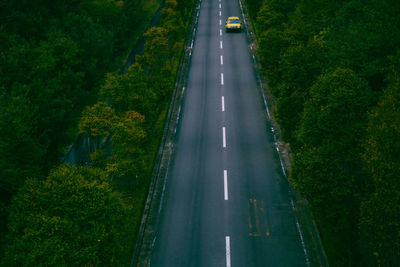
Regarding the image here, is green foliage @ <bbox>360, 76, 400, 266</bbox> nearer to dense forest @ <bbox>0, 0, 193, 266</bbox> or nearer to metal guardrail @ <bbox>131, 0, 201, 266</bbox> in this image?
dense forest @ <bbox>0, 0, 193, 266</bbox>

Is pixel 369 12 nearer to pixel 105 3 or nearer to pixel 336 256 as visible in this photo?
pixel 336 256

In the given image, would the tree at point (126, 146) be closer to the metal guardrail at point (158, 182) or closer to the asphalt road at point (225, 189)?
the metal guardrail at point (158, 182)

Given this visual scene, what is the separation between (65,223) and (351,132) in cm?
1392

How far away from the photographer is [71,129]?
2852cm

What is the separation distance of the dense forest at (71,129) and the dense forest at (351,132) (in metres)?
9.41

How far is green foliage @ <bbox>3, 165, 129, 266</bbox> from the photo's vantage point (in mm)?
12789

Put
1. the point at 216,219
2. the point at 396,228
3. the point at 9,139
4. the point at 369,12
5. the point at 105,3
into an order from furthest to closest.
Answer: the point at 105,3 → the point at 369,12 → the point at 216,219 → the point at 9,139 → the point at 396,228

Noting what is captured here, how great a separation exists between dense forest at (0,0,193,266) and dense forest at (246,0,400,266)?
9410 mm

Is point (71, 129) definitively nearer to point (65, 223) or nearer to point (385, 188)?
point (65, 223)

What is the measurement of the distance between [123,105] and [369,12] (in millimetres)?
18628

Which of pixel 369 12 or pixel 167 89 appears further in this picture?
pixel 167 89

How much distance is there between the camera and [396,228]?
1424 centimetres

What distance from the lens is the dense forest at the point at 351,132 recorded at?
15195mm

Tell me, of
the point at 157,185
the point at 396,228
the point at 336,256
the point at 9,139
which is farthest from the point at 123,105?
the point at 396,228
